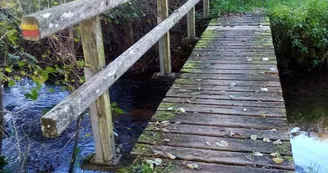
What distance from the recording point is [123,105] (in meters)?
6.15

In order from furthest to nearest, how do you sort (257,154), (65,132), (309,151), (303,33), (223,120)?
(303,33), (65,132), (309,151), (223,120), (257,154)

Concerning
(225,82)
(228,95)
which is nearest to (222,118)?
(228,95)

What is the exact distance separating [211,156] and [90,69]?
1159mm

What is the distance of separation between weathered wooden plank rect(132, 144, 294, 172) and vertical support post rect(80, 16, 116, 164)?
265 mm

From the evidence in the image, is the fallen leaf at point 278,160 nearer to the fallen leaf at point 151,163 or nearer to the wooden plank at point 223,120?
the wooden plank at point 223,120

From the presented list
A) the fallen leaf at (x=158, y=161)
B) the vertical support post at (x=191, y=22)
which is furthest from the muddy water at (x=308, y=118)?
the fallen leaf at (x=158, y=161)

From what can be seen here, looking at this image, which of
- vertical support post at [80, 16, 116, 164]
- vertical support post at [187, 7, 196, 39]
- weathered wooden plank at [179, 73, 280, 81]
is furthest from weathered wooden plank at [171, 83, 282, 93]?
vertical support post at [187, 7, 196, 39]

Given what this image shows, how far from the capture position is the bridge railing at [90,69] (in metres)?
A: 1.79

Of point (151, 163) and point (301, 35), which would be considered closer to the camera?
point (151, 163)

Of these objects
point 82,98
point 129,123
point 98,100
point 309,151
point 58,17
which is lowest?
point 309,151

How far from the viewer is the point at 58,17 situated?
1.97m

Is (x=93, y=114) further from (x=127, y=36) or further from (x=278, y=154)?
(x=127, y=36)

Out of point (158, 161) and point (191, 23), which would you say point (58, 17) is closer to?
point (158, 161)

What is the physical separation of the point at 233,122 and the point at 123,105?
3244 millimetres
